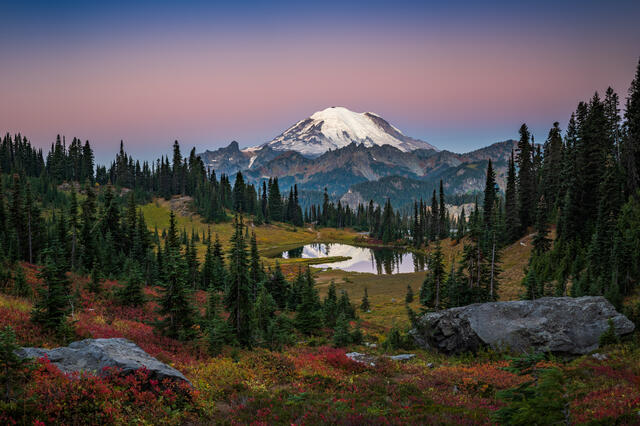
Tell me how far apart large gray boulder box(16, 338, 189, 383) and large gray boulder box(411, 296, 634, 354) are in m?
18.9

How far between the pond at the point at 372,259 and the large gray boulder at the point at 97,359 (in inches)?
3411

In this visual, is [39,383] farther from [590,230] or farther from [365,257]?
[365,257]

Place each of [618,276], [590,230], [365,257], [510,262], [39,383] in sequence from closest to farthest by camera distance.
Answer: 1. [39,383]
2. [618,276]
3. [590,230]
4. [510,262]
5. [365,257]

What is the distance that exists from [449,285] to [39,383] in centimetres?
3506

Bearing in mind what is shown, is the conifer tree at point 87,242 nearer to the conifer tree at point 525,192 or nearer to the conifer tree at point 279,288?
the conifer tree at point 279,288

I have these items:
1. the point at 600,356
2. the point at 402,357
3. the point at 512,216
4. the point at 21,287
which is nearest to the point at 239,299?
the point at 402,357

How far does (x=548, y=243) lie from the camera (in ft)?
178


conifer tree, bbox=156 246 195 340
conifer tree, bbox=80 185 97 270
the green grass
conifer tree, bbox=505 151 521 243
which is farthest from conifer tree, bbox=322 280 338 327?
the green grass

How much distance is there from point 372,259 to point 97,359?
113 metres

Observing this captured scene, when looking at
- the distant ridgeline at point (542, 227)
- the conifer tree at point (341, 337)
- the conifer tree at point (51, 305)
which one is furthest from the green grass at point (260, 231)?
the conifer tree at point (51, 305)

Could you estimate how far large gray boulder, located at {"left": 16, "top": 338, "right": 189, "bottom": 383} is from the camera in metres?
11.3

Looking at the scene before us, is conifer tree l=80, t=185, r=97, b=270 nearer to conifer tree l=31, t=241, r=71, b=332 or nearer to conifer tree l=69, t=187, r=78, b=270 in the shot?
conifer tree l=69, t=187, r=78, b=270

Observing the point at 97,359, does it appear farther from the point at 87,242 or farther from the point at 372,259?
the point at 372,259

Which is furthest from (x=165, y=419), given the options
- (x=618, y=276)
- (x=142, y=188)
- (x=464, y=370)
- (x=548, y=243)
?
(x=142, y=188)
